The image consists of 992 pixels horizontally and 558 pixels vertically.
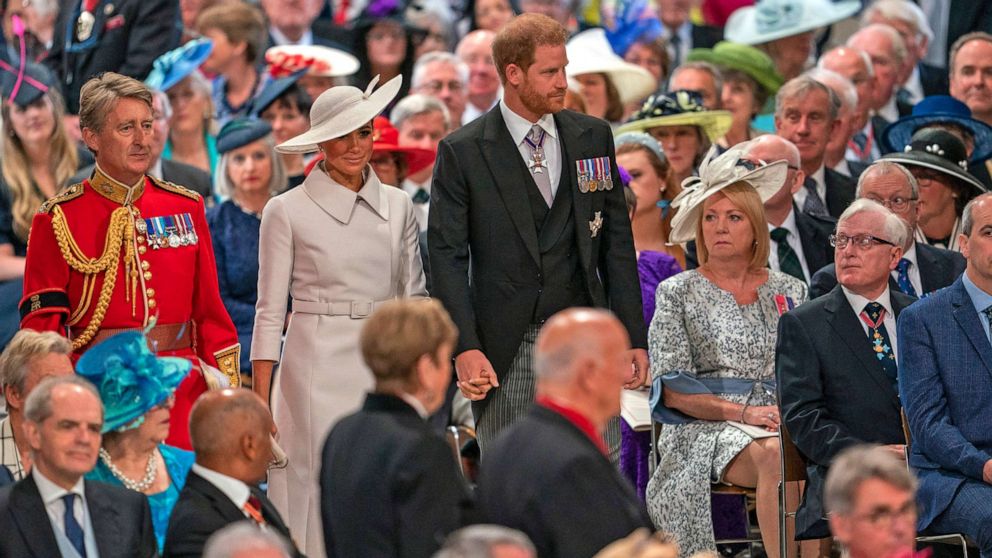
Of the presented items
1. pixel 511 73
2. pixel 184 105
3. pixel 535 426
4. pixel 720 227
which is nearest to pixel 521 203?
pixel 511 73

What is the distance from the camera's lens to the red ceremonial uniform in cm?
632

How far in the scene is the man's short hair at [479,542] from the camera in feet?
12.9

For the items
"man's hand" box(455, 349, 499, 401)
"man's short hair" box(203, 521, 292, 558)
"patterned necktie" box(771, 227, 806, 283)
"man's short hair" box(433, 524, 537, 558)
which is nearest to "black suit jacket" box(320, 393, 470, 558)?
"man's short hair" box(203, 521, 292, 558)

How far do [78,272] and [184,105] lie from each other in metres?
4.10

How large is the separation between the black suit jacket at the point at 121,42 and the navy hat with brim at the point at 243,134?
1389 mm

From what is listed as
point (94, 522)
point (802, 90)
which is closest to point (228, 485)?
point (94, 522)

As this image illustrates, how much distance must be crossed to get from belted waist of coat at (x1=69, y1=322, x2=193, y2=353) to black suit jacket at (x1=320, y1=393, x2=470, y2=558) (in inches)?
71.3

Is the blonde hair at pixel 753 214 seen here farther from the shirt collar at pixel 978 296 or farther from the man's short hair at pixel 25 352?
the man's short hair at pixel 25 352

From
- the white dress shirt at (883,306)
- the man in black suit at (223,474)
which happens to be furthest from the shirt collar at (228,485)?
the white dress shirt at (883,306)

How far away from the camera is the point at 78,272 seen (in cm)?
634

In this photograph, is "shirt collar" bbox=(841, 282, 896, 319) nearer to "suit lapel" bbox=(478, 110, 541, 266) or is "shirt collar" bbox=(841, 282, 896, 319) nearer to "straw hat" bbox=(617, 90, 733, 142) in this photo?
"suit lapel" bbox=(478, 110, 541, 266)

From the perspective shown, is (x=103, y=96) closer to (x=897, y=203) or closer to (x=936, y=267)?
(x=897, y=203)

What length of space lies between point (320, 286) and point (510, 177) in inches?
31.6

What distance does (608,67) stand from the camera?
414 inches
